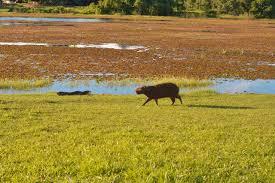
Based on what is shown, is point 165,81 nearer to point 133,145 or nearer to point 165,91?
point 165,91

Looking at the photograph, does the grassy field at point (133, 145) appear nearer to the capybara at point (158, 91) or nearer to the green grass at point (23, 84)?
the capybara at point (158, 91)

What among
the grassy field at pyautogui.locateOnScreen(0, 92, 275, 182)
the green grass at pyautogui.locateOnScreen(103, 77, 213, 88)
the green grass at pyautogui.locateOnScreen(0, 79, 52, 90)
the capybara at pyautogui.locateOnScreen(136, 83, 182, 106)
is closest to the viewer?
the grassy field at pyautogui.locateOnScreen(0, 92, 275, 182)

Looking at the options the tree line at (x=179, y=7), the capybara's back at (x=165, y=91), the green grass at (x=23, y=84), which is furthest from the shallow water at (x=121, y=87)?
the tree line at (x=179, y=7)

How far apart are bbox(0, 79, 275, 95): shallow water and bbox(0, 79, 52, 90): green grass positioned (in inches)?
15.0

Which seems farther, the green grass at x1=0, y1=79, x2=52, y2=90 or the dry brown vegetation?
the dry brown vegetation

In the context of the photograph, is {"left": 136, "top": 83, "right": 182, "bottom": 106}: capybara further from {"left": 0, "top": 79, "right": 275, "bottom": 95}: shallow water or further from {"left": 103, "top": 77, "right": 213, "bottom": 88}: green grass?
{"left": 103, "top": 77, "right": 213, "bottom": 88}: green grass

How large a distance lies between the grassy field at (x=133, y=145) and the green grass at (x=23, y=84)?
30.9 feet

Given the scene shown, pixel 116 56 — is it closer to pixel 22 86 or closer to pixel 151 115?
pixel 22 86

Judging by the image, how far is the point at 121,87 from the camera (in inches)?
987

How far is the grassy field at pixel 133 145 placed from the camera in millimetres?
6281

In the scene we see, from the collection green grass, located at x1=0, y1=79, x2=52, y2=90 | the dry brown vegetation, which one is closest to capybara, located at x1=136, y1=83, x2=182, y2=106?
green grass, located at x1=0, y1=79, x2=52, y2=90

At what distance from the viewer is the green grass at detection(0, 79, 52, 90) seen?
23.5 meters

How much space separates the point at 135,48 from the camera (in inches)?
1692

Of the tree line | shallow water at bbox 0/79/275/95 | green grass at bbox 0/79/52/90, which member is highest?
the tree line
